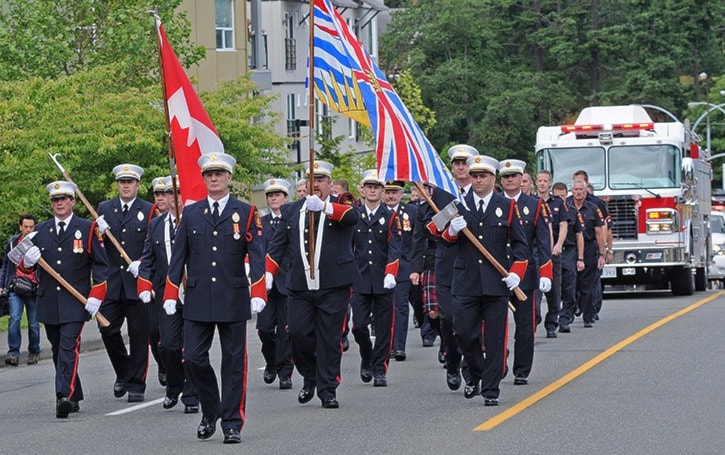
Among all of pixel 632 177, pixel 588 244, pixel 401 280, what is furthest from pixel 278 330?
pixel 632 177

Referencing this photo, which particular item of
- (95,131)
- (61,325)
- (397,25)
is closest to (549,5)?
(397,25)

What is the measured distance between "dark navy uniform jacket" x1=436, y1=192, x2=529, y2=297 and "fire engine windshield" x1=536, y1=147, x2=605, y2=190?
1613 cm

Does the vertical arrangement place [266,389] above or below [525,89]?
below

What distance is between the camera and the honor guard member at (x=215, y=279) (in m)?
11.1

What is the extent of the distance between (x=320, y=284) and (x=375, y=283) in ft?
6.86

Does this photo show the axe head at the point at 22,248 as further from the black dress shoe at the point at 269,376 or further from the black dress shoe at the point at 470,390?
the black dress shoe at the point at 470,390

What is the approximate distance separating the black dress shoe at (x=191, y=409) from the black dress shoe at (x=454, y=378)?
2.37 m

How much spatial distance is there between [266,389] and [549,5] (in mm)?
67518

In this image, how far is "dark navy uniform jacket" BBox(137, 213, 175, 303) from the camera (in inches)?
511

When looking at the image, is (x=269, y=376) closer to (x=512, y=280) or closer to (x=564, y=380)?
(x=564, y=380)

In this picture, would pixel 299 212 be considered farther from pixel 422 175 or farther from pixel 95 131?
pixel 95 131

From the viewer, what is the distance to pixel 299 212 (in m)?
12.9

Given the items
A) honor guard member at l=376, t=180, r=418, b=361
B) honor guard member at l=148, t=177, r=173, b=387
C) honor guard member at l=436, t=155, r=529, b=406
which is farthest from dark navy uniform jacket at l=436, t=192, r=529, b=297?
honor guard member at l=376, t=180, r=418, b=361

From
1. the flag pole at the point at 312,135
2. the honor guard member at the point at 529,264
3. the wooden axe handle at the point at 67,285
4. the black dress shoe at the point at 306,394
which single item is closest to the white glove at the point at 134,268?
the wooden axe handle at the point at 67,285
